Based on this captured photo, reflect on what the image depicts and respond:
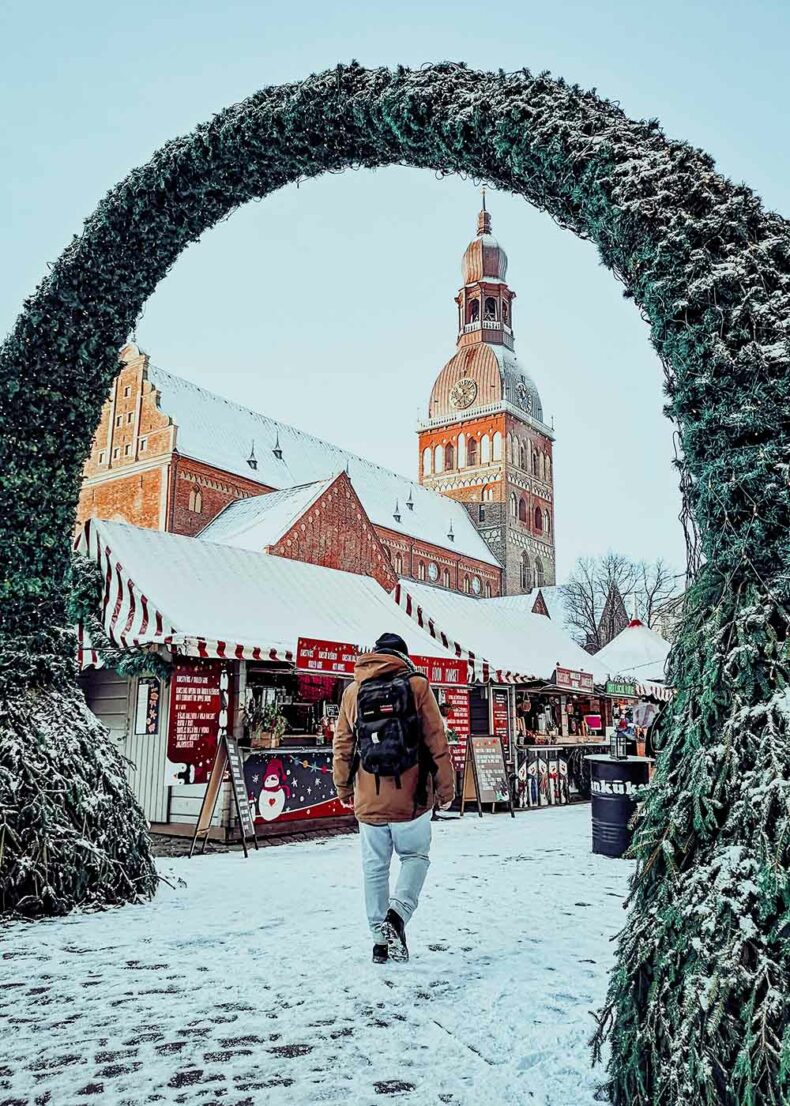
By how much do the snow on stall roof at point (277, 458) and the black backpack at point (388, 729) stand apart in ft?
92.6

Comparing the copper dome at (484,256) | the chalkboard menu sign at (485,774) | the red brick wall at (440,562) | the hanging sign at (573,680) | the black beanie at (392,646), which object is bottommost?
the chalkboard menu sign at (485,774)

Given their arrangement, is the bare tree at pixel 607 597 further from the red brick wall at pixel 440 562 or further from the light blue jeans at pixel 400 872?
the light blue jeans at pixel 400 872

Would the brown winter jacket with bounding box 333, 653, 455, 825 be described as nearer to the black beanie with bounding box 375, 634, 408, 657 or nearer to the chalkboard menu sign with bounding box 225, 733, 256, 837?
the black beanie with bounding box 375, 634, 408, 657

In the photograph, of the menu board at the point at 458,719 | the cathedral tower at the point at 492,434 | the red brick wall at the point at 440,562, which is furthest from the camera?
the cathedral tower at the point at 492,434

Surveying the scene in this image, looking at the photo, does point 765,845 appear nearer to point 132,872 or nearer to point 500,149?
point 500,149

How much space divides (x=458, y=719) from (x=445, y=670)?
3.70 feet

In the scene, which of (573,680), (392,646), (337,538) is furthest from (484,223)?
(392,646)

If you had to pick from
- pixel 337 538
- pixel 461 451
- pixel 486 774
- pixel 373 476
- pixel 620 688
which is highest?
pixel 461 451

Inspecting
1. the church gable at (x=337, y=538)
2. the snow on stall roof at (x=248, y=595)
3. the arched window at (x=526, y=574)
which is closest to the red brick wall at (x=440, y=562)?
the arched window at (x=526, y=574)

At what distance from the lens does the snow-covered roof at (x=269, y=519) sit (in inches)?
912

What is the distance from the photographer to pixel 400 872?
14.4 feet

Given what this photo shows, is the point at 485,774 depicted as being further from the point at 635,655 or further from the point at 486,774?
the point at 635,655

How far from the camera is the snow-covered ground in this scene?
2.80 m

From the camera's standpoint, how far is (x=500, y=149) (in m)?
3.46
